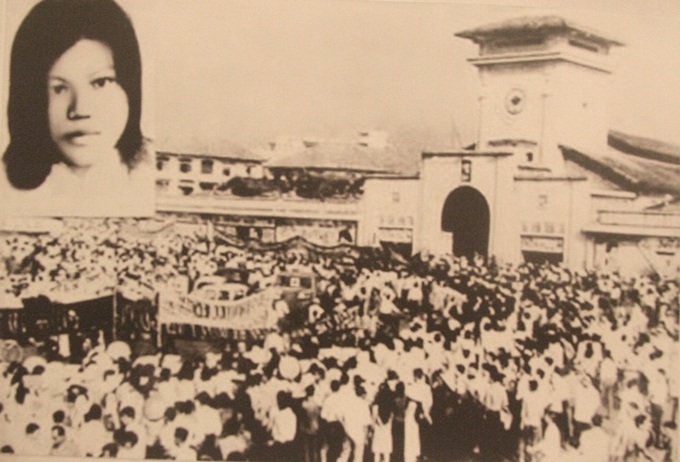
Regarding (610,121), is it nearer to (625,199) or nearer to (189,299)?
(625,199)

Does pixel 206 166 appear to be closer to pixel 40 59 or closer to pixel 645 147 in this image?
pixel 40 59

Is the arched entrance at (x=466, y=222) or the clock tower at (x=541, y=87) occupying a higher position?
the clock tower at (x=541, y=87)

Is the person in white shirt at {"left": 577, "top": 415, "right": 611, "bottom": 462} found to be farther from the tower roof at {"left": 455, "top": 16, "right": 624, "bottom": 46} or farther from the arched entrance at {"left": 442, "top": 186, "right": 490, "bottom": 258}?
the tower roof at {"left": 455, "top": 16, "right": 624, "bottom": 46}

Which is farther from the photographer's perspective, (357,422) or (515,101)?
(515,101)

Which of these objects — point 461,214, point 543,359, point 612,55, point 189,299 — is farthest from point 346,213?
point 612,55

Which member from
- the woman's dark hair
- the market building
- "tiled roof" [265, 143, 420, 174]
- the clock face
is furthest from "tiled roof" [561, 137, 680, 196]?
the woman's dark hair

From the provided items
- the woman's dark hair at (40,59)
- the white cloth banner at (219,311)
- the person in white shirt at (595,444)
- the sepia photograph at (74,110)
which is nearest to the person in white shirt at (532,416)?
the person in white shirt at (595,444)

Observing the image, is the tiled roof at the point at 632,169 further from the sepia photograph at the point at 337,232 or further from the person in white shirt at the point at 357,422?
the person in white shirt at the point at 357,422

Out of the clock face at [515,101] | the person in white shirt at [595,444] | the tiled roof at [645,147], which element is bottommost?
the person in white shirt at [595,444]

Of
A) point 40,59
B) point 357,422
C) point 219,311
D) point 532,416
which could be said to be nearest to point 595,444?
point 532,416
